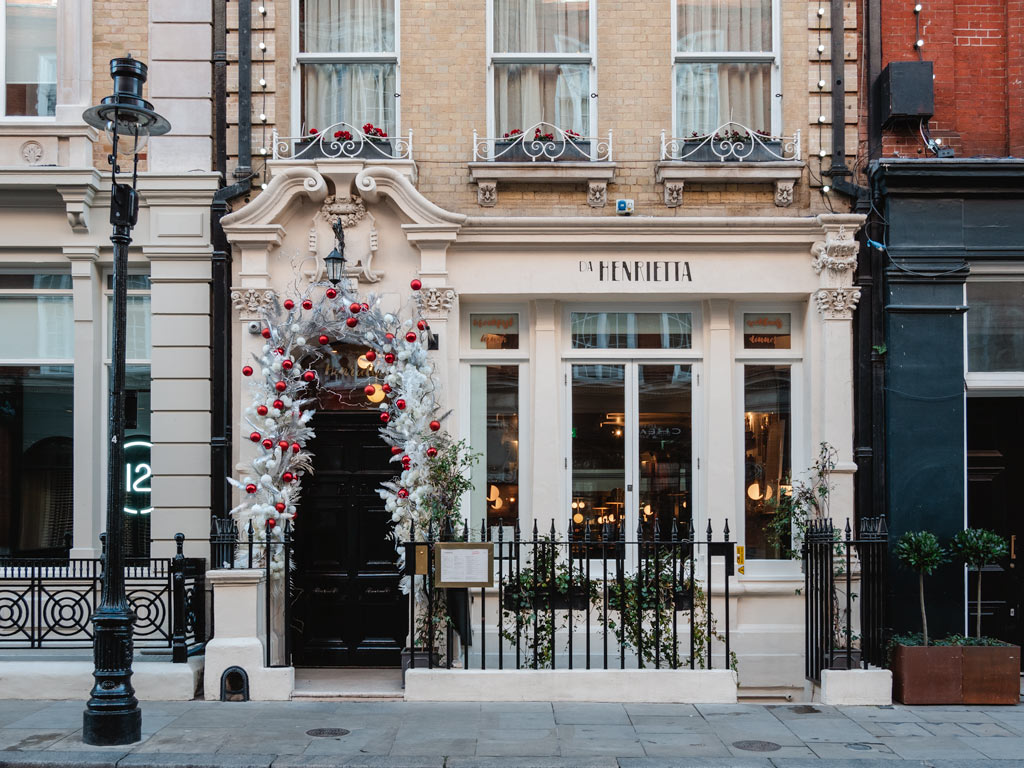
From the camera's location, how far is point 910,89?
11008 millimetres

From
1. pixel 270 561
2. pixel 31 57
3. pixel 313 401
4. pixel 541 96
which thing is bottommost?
pixel 270 561

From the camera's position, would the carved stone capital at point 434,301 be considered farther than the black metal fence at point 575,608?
Yes

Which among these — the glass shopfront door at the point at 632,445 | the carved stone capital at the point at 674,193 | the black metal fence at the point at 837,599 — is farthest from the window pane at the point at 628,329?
the black metal fence at the point at 837,599

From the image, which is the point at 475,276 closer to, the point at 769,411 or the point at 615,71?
the point at 615,71

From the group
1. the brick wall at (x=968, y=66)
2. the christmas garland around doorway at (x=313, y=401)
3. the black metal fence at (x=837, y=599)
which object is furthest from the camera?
the brick wall at (x=968, y=66)

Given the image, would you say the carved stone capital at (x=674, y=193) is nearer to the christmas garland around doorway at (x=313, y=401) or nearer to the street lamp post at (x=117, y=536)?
the christmas garland around doorway at (x=313, y=401)

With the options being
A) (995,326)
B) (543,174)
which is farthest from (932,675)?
(543,174)

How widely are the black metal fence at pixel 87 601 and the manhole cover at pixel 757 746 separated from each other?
16.4 ft

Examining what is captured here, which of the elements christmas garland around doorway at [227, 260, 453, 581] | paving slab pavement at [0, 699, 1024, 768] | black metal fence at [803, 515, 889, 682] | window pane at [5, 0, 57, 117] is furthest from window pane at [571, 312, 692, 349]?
window pane at [5, 0, 57, 117]

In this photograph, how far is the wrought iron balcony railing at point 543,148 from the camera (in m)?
11.3

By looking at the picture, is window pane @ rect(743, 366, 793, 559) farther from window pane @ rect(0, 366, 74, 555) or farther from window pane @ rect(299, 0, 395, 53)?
window pane @ rect(0, 366, 74, 555)

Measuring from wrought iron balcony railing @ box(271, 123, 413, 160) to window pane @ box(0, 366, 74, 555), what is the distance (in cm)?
330

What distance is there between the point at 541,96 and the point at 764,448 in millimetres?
4428

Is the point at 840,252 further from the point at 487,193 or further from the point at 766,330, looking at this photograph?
the point at 487,193
